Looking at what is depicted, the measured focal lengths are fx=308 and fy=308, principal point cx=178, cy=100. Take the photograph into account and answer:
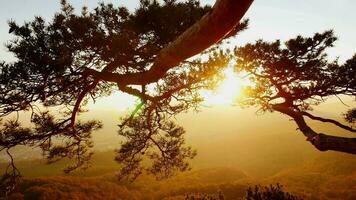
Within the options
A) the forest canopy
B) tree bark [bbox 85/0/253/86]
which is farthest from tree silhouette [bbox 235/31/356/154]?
tree bark [bbox 85/0/253/86]

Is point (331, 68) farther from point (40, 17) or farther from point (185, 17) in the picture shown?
point (40, 17)

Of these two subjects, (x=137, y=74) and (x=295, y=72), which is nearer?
(x=137, y=74)

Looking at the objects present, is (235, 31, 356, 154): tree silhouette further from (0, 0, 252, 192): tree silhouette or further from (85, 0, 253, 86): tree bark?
(85, 0, 253, 86): tree bark

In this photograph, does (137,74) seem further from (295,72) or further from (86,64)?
(295,72)

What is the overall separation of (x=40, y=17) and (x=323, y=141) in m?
7.06

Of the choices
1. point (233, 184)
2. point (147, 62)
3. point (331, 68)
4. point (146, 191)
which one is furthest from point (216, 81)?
point (146, 191)

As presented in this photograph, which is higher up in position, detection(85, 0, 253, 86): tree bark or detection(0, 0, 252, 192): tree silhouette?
detection(0, 0, 252, 192): tree silhouette

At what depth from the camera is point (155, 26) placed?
8250 millimetres

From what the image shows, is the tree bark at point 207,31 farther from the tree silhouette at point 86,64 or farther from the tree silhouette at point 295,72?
the tree silhouette at point 295,72

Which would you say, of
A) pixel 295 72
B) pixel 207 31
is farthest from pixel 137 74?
pixel 295 72

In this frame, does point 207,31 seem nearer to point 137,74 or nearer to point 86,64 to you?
point 137,74

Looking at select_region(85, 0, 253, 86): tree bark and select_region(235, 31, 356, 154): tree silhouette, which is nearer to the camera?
select_region(85, 0, 253, 86): tree bark

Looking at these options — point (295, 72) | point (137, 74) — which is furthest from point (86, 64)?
point (295, 72)

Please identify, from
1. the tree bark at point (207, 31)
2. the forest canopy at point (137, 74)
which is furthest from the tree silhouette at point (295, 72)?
the tree bark at point (207, 31)
